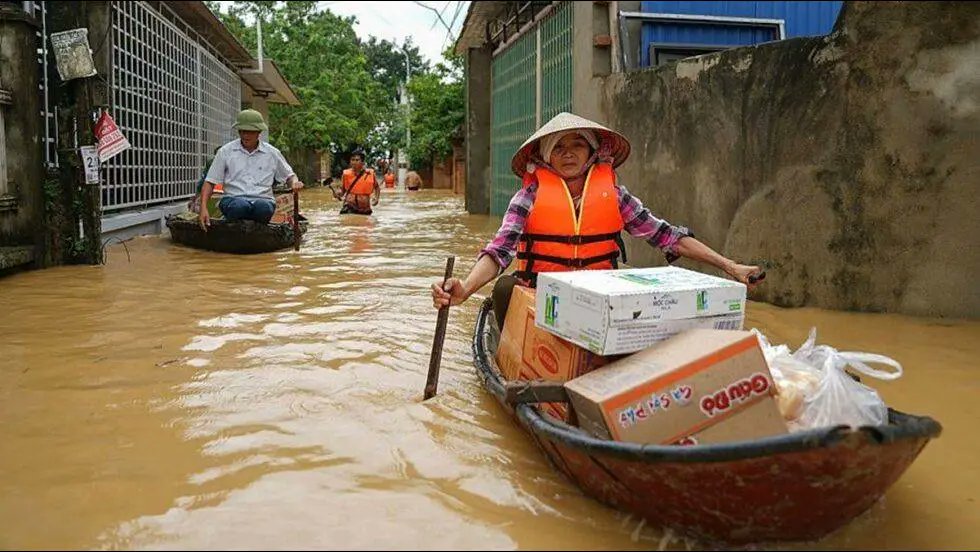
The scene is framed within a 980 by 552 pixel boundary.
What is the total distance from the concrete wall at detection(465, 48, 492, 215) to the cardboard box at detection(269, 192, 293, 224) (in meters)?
6.83

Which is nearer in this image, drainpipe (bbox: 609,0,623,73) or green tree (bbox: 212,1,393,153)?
drainpipe (bbox: 609,0,623,73)

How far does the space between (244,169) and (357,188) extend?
6310 mm

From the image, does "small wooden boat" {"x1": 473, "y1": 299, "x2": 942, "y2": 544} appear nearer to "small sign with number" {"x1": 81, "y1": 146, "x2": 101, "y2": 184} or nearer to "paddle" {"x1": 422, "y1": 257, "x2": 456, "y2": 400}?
"paddle" {"x1": 422, "y1": 257, "x2": 456, "y2": 400}

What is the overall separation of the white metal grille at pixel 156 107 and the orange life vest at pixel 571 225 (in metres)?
7.14

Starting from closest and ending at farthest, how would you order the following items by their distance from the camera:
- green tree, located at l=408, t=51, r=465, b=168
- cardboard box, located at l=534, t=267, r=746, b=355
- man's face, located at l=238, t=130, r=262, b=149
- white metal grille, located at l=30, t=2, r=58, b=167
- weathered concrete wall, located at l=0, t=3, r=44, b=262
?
cardboard box, located at l=534, t=267, r=746, b=355 → weathered concrete wall, located at l=0, t=3, r=44, b=262 → white metal grille, located at l=30, t=2, r=58, b=167 → man's face, located at l=238, t=130, r=262, b=149 → green tree, located at l=408, t=51, r=465, b=168

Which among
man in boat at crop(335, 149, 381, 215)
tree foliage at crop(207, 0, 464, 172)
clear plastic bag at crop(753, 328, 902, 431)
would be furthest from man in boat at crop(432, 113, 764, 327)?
tree foliage at crop(207, 0, 464, 172)

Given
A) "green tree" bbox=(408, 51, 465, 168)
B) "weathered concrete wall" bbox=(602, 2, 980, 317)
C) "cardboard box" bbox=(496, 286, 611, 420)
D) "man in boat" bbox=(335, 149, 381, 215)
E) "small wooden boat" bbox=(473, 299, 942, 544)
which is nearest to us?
"small wooden boat" bbox=(473, 299, 942, 544)

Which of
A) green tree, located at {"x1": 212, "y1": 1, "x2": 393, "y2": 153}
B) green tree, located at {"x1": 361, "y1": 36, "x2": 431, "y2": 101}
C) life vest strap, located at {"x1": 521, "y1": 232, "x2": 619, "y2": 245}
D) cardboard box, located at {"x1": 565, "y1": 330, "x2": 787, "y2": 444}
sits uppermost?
green tree, located at {"x1": 361, "y1": 36, "x2": 431, "y2": 101}

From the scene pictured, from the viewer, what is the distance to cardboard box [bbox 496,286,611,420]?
3.11m

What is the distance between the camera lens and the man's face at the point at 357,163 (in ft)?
49.1

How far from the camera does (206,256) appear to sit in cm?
918

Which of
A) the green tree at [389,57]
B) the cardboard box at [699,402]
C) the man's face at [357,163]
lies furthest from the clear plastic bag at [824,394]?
the green tree at [389,57]

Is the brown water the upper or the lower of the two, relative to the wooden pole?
lower

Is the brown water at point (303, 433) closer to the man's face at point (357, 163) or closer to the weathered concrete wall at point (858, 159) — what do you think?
the weathered concrete wall at point (858, 159)
